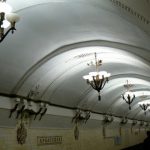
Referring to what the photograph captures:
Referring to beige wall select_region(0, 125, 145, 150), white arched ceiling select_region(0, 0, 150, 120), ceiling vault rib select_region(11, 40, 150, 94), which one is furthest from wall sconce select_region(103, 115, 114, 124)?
ceiling vault rib select_region(11, 40, 150, 94)

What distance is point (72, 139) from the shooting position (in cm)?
1485

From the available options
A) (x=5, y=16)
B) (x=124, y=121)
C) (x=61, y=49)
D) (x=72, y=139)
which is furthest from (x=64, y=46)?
(x=124, y=121)

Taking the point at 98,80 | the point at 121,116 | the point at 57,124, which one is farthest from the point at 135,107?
the point at 98,80

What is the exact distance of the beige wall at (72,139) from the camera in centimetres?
1006

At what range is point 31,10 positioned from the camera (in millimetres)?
6598

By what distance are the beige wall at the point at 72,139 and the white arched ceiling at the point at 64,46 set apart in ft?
4.16

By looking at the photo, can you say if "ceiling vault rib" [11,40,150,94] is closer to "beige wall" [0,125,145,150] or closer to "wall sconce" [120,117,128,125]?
"beige wall" [0,125,145,150]

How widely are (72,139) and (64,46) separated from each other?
6914 mm

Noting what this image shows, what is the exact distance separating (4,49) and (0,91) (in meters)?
1.98

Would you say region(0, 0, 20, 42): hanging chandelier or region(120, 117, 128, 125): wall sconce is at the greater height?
region(0, 0, 20, 42): hanging chandelier

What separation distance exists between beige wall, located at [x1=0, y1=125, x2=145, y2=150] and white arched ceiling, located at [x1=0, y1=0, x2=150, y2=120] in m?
1.27

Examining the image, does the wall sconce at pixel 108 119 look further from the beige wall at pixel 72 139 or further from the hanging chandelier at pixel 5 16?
the hanging chandelier at pixel 5 16

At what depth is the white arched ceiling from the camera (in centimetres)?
630

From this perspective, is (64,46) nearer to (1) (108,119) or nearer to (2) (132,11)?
(2) (132,11)
